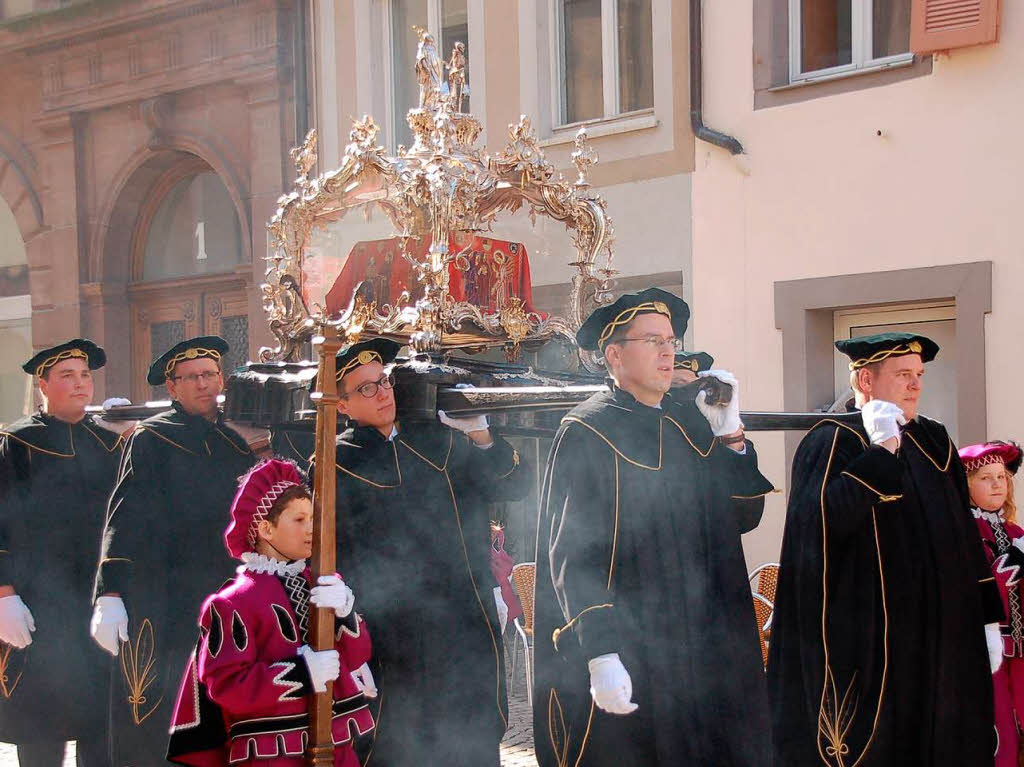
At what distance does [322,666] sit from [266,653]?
0.16 metres

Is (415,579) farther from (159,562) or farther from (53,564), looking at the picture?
(53,564)

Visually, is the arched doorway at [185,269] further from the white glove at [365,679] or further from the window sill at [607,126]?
the white glove at [365,679]

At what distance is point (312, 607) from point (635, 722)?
93 centimetres

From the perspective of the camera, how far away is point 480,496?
5145 millimetres

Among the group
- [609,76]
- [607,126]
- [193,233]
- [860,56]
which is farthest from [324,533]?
[193,233]

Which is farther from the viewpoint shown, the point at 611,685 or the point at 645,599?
the point at 645,599

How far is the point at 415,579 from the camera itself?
15.9 ft

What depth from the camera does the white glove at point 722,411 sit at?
430cm

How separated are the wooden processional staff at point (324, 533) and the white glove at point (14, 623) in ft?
7.80

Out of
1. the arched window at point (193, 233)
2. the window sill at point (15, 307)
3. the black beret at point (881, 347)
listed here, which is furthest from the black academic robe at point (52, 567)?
the window sill at point (15, 307)

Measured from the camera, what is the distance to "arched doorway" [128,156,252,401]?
1275cm

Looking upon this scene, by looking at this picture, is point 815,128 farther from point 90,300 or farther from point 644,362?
point 90,300

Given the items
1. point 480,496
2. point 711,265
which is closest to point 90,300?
point 711,265

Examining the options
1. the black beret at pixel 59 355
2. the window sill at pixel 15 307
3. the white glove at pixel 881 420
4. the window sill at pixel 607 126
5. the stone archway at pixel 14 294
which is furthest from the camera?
the window sill at pixel 15 307
